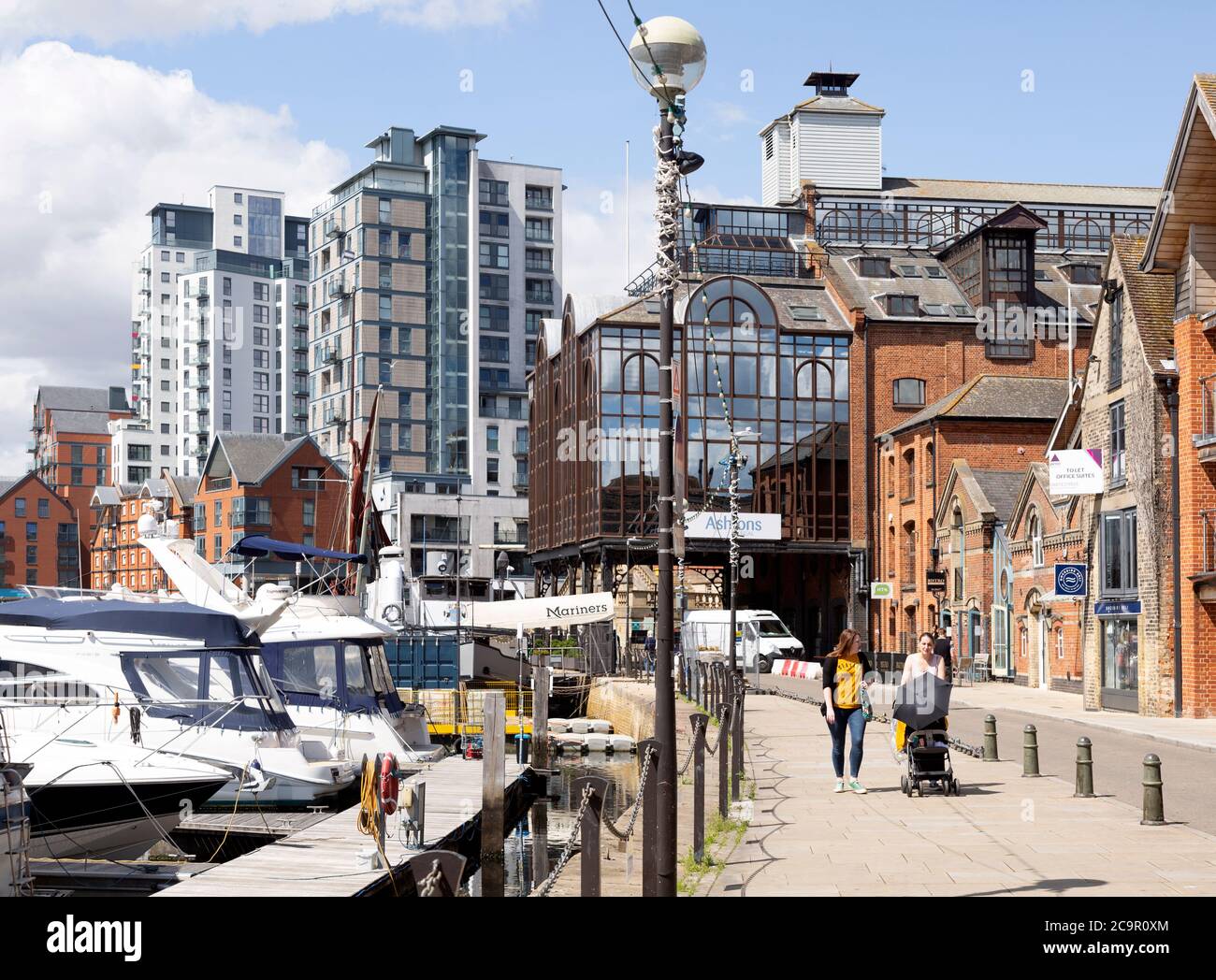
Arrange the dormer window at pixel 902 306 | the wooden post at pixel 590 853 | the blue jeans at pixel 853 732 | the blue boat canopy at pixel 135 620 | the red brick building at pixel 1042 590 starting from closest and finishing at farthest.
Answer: the wooden post at pixel 590 853
the blue jeans at pixel 853 732
the blue boat canopy at pixel 135 620
the red brick building at pixel 1042 590
the dormer window at pixel 902 306

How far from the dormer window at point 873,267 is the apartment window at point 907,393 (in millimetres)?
7204

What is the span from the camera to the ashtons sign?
2227 inches

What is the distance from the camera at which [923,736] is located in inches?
683

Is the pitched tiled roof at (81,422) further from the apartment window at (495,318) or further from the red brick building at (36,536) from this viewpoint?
the apartment window at (495,318)

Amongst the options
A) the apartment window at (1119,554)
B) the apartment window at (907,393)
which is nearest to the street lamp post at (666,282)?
the apartment window at (1119,554)

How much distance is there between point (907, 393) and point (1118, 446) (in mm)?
27688

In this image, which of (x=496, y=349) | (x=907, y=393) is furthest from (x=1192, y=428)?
(x=496, y=349)

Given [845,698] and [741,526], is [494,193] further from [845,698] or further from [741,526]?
[845,698]

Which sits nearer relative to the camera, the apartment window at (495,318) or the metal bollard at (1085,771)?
the metal bollard at (1085,771)

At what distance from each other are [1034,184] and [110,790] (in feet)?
250

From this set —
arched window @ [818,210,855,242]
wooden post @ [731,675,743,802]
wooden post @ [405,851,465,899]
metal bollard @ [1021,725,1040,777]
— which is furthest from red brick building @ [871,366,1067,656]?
wooden post @ [405,851,465,899]

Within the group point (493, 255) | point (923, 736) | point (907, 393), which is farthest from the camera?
point (493, 255)

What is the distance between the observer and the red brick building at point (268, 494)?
333 feet

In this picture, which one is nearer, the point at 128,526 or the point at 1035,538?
the point at 1035,538
